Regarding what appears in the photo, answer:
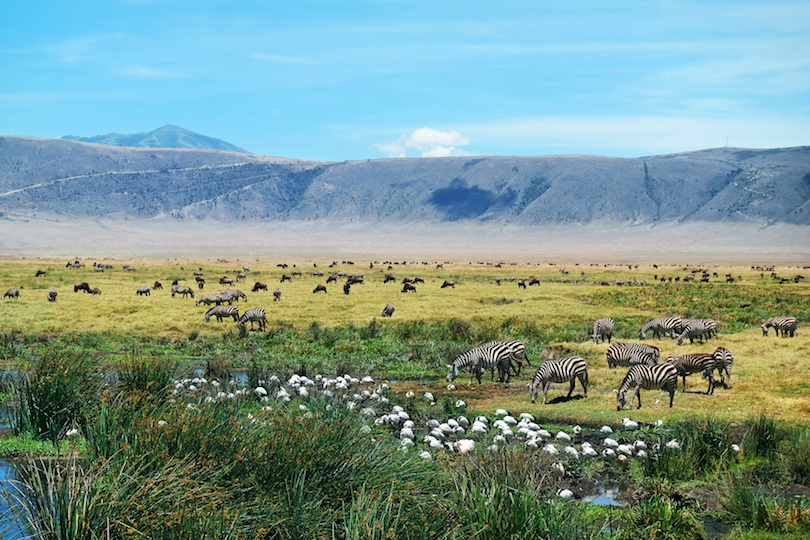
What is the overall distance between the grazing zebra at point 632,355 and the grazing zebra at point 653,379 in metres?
3.06

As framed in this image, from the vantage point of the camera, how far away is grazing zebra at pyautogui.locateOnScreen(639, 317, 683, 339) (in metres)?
27.6

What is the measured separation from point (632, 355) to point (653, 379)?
151 inches

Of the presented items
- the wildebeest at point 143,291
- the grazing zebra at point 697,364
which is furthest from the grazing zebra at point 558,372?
the wildebeest at point 143,291

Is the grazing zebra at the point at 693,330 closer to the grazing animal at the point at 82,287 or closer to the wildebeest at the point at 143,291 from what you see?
the wildebeest at the point at 143,291

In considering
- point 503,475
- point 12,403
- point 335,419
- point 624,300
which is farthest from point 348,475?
point 624,300

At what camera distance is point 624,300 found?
43094mm

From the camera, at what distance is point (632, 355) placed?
21.0 m

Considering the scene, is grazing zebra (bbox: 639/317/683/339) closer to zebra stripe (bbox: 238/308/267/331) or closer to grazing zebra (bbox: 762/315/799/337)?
grazing zebra (bbox: 762/315/799/337)

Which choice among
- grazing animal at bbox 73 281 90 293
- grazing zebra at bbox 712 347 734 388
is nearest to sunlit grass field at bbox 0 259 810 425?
grazing zebra at bbox 712 347 734 388

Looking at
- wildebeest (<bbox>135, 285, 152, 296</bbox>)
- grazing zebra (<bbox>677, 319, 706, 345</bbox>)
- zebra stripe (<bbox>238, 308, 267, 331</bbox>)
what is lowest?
wildebeest (<bbox>135, 285, 152, 296</bbox>)

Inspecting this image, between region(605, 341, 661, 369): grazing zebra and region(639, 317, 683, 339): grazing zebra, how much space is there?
688 cm

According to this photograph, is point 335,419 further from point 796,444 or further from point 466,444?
point 796,444

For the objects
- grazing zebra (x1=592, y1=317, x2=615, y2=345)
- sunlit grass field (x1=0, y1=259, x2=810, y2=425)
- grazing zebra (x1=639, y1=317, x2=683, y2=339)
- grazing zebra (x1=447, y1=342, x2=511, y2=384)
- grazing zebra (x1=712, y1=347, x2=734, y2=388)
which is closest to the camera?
Result: sunlit grass field (x1=0, y1=259, x2=810, y2=425)

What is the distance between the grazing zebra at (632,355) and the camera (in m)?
20.6
